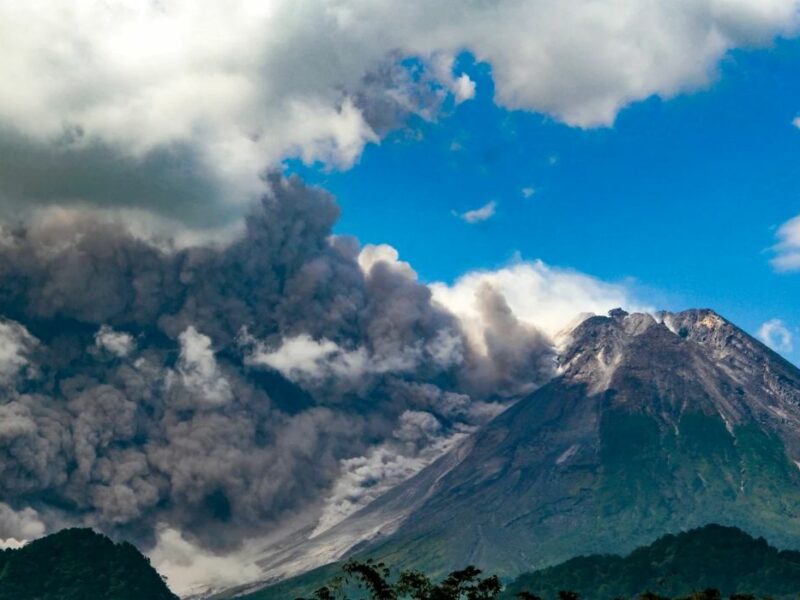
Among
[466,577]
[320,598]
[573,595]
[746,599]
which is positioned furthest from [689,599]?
[320,598]

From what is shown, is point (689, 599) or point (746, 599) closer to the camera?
point (746, 599)

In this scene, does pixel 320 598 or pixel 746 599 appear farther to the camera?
pixel 746 599

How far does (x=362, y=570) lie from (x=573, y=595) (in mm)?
20869

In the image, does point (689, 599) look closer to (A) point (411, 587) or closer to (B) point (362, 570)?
(A) point (411, 587)

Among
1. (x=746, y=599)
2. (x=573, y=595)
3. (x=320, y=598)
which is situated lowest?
(x=746, y=599)

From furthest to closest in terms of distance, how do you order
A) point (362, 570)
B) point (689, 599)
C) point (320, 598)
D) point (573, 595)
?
point (689, 599) < point (573, 595) < point (320, 598) < point (362, 570)

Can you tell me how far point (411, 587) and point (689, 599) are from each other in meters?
28.4

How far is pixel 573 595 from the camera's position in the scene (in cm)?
7825

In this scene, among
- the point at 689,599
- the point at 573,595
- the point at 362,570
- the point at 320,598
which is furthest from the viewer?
the point at 689,599

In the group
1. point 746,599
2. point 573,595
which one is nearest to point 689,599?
point 746,599

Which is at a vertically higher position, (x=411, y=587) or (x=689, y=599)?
(x=411, y=587)

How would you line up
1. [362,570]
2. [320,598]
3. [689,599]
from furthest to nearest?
[689,599] → [320,598] → [362,570]

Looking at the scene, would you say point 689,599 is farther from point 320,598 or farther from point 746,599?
point 320,598

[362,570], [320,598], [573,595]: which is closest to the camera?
[362,570]
